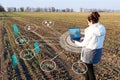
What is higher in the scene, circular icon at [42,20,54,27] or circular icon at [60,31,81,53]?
circular icon at [42,20,54,27]

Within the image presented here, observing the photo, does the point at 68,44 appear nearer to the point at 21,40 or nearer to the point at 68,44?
the point at 68,44

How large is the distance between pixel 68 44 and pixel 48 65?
66 cm

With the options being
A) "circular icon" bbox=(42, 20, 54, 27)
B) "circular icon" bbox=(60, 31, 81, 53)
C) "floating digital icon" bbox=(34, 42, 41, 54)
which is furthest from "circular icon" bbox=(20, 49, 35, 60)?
"circular icon" bbox=(42, 20, 54, 27)

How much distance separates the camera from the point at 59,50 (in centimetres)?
848

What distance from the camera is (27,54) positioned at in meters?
8.09

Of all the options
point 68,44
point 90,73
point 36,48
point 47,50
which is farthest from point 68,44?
point 90,73

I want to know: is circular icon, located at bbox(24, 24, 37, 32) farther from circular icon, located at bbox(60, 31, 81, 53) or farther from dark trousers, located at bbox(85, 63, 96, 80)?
dark trousers, located at bbox(85, 63, 96, 80)

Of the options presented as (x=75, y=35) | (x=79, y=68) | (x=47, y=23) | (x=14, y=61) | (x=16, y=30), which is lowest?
(x=79, y=68)

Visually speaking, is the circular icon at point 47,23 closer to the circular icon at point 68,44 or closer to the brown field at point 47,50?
Answer: the brown field at point 47,50

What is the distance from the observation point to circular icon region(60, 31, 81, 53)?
777 cm

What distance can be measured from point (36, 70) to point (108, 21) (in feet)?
12.7

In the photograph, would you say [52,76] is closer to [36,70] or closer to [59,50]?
[36,70]

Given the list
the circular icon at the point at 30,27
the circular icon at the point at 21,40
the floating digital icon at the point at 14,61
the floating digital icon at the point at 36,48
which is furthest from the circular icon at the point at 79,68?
the circular icon at the point at 30,27

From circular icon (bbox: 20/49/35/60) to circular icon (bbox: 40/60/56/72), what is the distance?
1.20 feet
